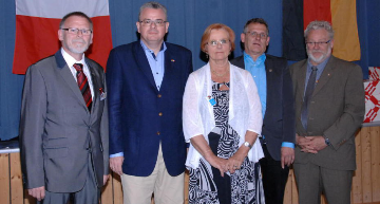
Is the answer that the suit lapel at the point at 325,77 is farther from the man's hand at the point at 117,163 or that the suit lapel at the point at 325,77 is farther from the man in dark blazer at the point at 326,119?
the man's hand at the point at 117,163

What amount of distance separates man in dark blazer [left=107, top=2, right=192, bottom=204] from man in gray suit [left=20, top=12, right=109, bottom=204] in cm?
14

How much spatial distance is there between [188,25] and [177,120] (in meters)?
1.50

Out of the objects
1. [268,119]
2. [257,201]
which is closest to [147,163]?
[257,201]

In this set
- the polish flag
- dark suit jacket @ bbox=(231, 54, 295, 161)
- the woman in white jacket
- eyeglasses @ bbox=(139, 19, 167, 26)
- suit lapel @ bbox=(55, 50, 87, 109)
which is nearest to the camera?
suit lapel @ bbox=(55, 50, 87, 109)

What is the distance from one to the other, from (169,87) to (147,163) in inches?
22.1

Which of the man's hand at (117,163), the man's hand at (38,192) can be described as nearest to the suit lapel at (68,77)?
the man's hand at (117,163)

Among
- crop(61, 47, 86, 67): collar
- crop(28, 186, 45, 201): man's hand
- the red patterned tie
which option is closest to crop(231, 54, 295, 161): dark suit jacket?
the red patterned tie

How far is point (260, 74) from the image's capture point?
2852 millimetres

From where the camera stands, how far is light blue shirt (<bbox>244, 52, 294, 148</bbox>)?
280 centimetres

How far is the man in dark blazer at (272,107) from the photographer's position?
2764mm

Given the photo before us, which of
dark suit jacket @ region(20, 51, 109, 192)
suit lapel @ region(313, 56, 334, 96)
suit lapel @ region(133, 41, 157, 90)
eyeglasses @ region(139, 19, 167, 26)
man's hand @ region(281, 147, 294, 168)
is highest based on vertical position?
eyeglasses @ region(139, 19, 167, 26)

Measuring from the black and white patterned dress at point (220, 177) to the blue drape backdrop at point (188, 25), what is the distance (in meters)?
1.48

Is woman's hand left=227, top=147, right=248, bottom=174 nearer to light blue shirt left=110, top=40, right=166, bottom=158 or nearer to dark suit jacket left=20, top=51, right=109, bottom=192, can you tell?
light blue shirt left=110, top=40, right=166, bottom=158

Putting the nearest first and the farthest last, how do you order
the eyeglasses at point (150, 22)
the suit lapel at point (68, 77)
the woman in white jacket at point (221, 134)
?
the suit lapel at point (68, 77)
the woman in white jacket at point (221, 134)
the eyeglasses at point (150, 22)
